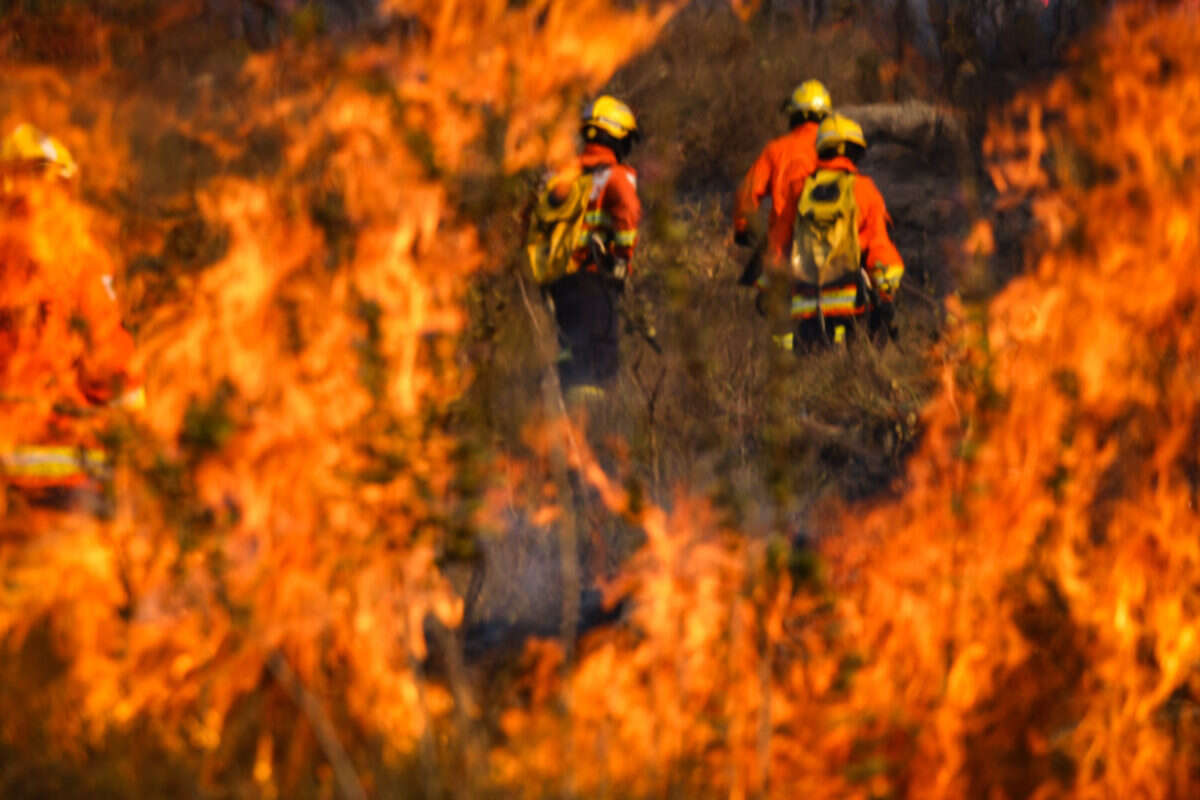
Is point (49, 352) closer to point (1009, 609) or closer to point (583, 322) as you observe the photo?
point (583, 322)

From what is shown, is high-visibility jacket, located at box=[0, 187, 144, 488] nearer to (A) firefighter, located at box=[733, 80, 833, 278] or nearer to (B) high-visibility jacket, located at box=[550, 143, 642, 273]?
(B) high-visibility jacket, located at box=[550, 143, 642, 273]

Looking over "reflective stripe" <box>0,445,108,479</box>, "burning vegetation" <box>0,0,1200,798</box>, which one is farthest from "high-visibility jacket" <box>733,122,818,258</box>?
"reflective stripe" <box>0,445,108,479</box>

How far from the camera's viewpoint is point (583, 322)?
20.9 ft

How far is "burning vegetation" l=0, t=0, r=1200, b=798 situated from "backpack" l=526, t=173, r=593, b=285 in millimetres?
1340

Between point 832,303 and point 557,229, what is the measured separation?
163cm

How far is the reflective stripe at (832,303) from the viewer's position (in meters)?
6.76

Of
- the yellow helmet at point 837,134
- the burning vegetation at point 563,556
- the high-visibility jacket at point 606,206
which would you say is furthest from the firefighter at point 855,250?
the burning vegetation at point 563,556

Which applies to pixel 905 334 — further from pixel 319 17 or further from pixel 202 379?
pixel 319 17

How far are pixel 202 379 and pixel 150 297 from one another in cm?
156

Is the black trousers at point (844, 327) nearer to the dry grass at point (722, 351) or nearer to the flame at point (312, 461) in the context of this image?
the dry grass at point (722, 351)

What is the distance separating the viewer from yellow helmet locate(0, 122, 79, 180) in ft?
15.0

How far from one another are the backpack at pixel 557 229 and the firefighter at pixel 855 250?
1201 mm

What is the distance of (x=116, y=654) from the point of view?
3844 mm

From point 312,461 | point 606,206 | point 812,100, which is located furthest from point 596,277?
point 312,461
